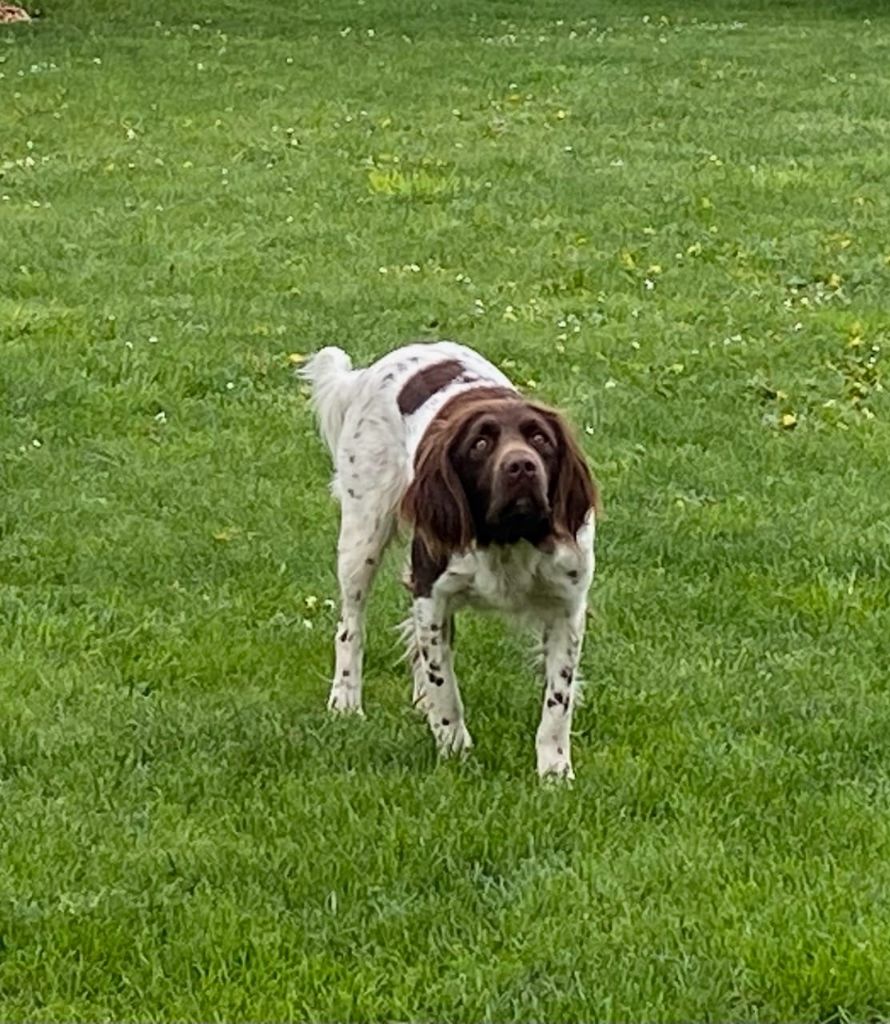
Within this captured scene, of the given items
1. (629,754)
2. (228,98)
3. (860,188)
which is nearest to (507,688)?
(629,754)

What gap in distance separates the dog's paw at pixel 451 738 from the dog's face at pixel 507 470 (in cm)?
60

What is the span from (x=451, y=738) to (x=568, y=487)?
34.0 inches

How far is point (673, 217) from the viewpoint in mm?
14695

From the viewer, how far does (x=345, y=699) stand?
660cm

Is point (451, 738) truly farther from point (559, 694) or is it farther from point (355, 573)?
point (355, 573)

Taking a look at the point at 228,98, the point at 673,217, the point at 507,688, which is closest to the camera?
the point at 507,688

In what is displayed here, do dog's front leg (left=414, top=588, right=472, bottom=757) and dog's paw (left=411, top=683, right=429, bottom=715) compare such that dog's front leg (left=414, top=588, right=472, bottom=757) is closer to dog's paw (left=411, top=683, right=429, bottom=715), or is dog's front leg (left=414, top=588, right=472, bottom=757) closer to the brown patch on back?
dog's paw (left=411, top=683, right=429, bottom=715)

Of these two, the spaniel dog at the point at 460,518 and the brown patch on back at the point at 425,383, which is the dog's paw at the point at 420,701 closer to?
the spaniel dog at the point at 460,518

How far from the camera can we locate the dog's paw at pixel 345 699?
258 inches

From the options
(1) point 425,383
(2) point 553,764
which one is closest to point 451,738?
(2) point 553,764

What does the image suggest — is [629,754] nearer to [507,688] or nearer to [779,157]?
[507,688]

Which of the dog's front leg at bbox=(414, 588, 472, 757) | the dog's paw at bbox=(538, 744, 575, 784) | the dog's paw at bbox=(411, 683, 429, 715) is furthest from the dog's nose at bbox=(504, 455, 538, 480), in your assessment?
the dog's paw at bbox=(411, 683, 429, 715)

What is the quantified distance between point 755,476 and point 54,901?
4.79 metres

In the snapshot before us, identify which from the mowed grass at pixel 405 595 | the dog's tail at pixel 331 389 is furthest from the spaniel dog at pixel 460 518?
the dog's tail at pixel 331 389
